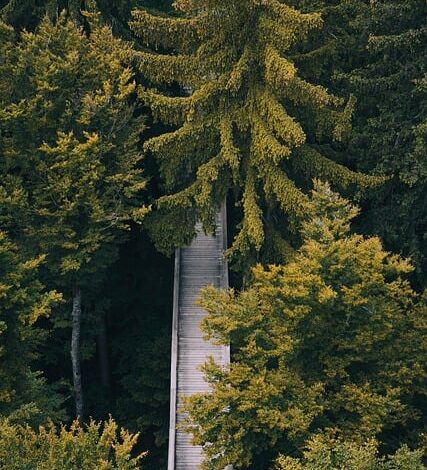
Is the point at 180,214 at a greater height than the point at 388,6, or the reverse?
the point at 388,6

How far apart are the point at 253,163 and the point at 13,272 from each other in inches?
336

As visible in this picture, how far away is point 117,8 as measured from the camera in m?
26.0

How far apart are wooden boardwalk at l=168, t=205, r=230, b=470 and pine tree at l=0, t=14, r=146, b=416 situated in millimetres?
4212

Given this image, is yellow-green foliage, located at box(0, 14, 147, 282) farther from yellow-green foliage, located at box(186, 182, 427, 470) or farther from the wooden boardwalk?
yellow-green foliage, located at box(186, 182, 427, 470)

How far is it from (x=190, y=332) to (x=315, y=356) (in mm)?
6295

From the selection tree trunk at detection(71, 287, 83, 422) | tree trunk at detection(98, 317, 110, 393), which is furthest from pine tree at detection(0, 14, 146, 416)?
tree trunk at detection(98, 317, 110, 393)

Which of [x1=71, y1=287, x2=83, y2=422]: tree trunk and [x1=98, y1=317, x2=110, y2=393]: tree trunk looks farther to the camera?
[x1=98, y1=317, x2=110, y2=393]: tree trunk

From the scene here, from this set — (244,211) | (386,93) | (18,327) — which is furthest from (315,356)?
(386,93)

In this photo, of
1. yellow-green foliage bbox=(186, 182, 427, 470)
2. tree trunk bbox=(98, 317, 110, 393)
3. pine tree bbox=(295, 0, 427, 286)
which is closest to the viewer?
yellow-green foliage bbox=(186, 182, 427, 470)

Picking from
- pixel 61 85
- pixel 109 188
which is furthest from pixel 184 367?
pixel 61 85

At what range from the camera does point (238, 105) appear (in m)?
22.6

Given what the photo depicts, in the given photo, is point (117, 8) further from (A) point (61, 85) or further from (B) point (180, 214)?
(B) point (180, 214)

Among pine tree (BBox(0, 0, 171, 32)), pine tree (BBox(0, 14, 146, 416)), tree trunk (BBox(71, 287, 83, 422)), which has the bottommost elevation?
tree trunk (BBox(71, 287, 83, 422))

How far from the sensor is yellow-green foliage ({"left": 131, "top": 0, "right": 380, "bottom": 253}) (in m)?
20.9
